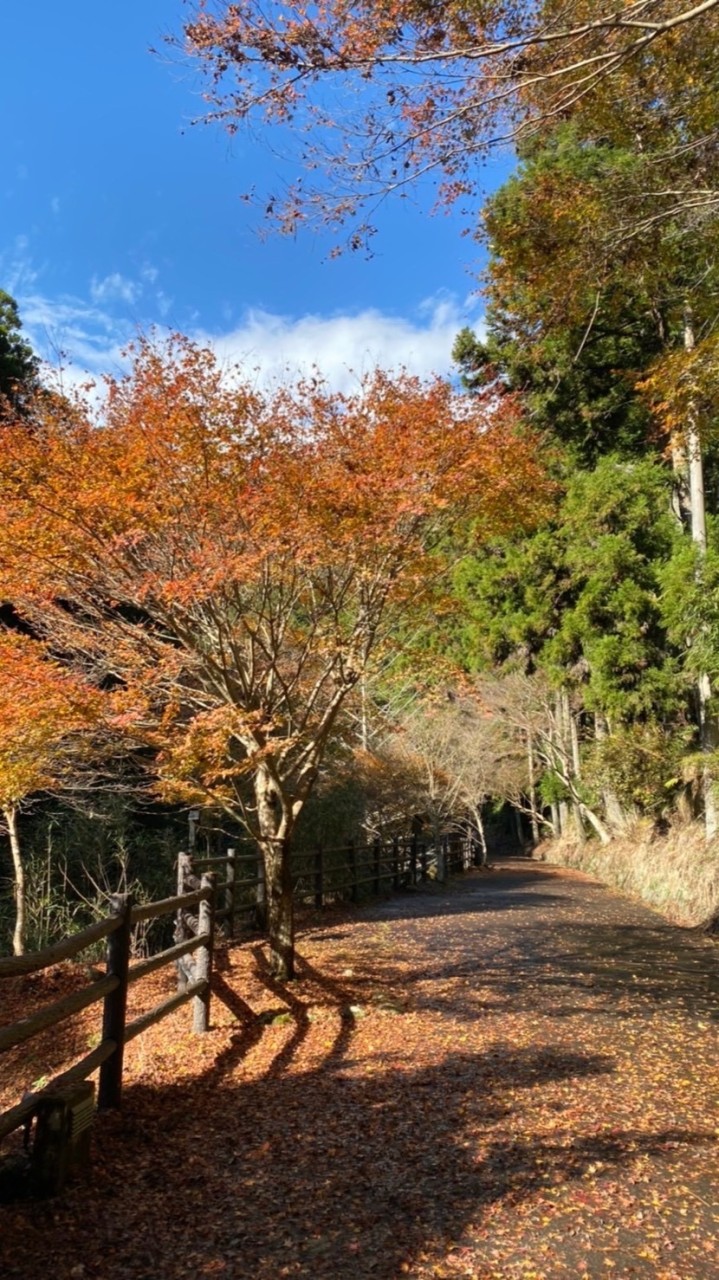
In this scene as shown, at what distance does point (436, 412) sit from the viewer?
26.0 ft

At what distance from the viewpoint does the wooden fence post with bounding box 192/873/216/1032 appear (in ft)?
19.4

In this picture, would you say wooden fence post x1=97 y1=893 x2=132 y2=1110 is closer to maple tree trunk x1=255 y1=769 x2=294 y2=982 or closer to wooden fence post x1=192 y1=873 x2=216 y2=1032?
wooden fence post x1=192 y1=873 x2=216 y2=1032

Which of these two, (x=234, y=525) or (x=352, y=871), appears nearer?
(x=234, y=525)

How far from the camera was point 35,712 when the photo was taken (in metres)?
7.25

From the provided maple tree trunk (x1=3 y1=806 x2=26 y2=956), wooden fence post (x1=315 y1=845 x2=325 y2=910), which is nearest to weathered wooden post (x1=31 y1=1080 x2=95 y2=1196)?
maple tree trunk (x1=3 y1=806 x2=26 y2=956)

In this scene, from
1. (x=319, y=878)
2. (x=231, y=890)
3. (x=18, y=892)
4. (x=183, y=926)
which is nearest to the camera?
(x=183, y=926)

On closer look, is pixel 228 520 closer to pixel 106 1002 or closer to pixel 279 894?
pixel 279 894

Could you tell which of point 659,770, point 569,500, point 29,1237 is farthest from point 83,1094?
point 569,500

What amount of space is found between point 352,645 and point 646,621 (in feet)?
42.0

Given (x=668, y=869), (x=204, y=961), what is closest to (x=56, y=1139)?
(x=204, y=961)

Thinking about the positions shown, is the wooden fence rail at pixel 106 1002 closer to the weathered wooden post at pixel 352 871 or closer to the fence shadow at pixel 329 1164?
the fence shadow at pixel 329 1164

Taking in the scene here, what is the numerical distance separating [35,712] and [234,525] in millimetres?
2530

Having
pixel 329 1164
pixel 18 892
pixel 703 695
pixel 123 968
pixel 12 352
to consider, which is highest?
pixel 12 352

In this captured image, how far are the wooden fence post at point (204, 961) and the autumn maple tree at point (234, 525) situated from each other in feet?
4.21
